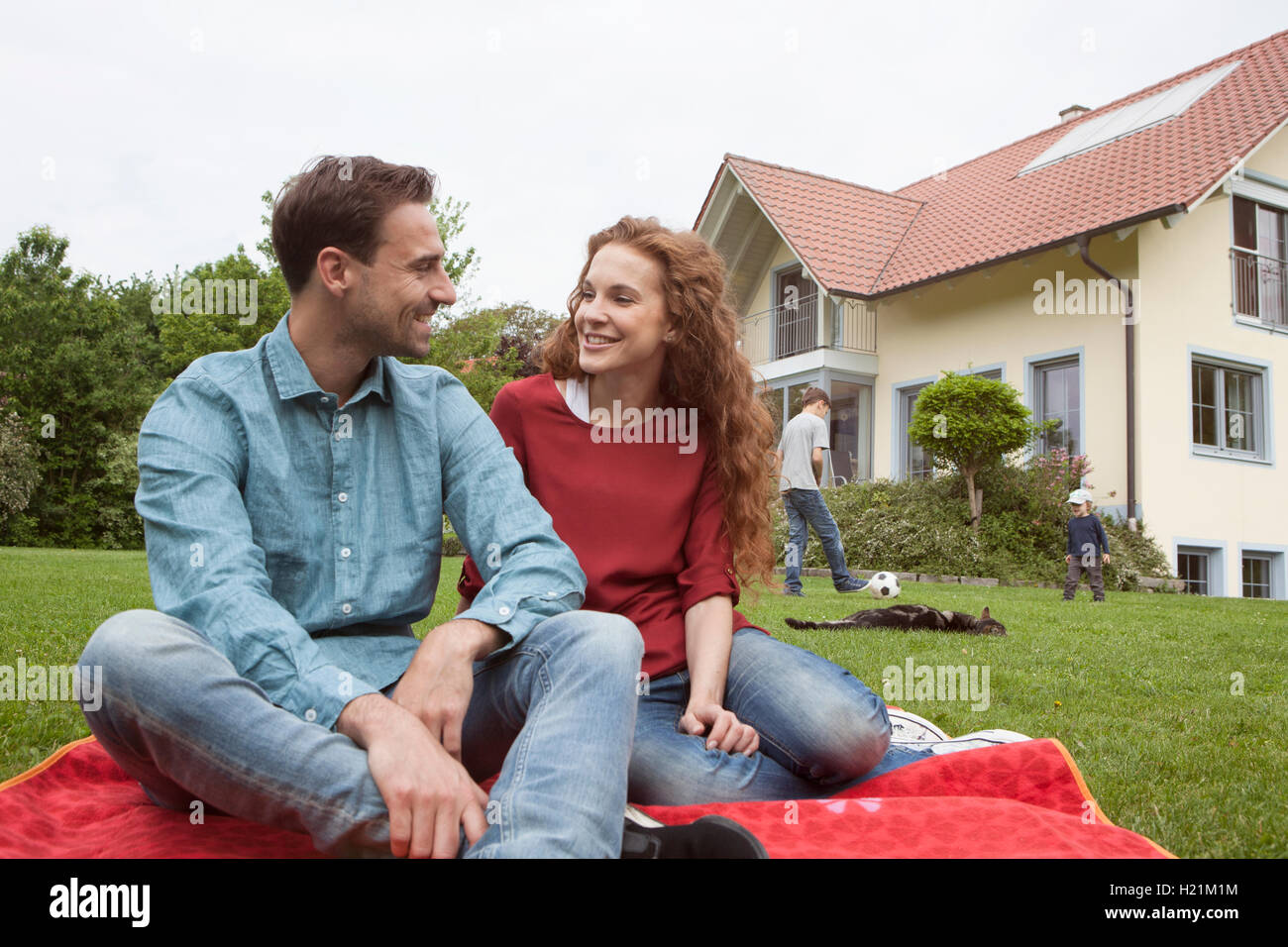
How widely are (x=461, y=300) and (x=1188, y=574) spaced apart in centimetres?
1617

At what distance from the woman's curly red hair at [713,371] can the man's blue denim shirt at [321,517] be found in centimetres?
74

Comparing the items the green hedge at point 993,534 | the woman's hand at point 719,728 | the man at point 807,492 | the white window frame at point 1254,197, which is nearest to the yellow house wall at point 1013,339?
the green hedge at point 993,534

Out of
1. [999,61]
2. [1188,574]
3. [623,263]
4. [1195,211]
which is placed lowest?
[1188,574]

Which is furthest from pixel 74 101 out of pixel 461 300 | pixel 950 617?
pixel 461 300

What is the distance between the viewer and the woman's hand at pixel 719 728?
7.96 ft

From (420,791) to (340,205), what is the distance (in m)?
1.34

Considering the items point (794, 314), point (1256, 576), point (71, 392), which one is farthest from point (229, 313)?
point (1256, 576)

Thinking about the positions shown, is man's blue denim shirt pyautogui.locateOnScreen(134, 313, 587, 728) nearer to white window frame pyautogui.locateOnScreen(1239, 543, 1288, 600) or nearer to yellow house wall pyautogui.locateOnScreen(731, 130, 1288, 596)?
yellow house wall pyautogui.locateOnScreen(731, 130, 1288, 596)

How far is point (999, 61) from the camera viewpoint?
11797 mm

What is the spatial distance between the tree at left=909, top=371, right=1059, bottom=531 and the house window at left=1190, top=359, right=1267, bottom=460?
2480 mm

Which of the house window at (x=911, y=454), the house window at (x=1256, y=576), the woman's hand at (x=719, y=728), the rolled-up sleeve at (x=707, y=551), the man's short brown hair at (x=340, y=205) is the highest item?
the house window at (x=911, y=454)

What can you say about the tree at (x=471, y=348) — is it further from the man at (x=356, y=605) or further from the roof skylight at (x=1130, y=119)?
the man at (x=356, y=605)

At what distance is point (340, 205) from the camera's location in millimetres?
2252
